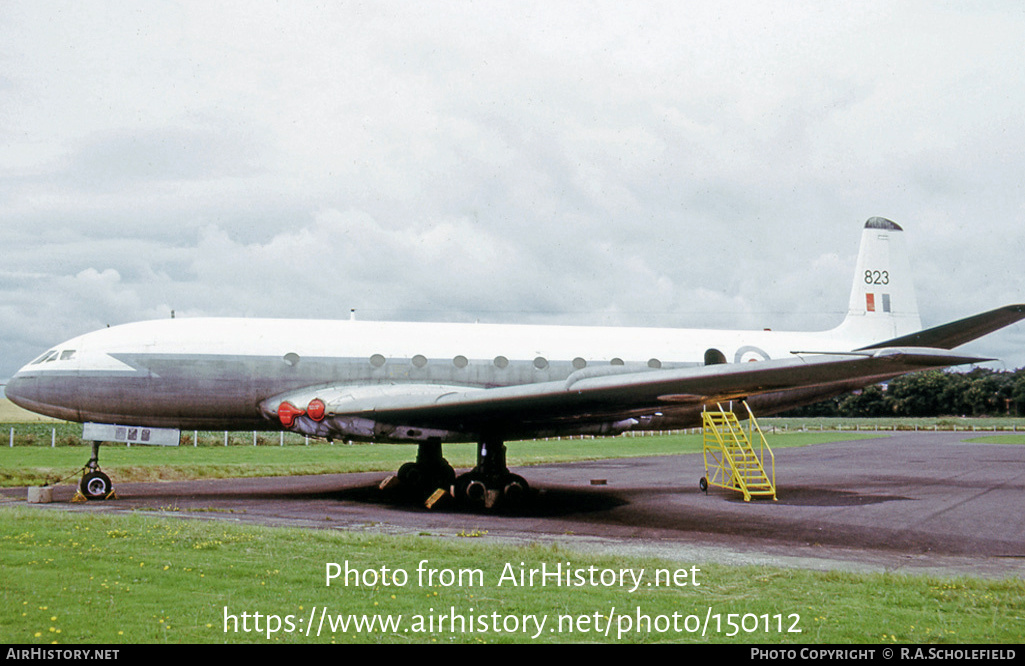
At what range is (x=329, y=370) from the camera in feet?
50.6

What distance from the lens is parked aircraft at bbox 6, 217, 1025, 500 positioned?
13.5 metres

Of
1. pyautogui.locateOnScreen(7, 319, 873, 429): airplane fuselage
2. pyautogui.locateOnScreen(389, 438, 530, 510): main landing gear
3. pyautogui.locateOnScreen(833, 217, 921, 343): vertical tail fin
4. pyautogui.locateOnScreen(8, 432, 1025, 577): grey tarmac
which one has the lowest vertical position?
pyautogui.locateOnScreen(8, 432, 1025, 577): grey tarmac

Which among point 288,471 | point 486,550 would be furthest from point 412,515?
point 288,471

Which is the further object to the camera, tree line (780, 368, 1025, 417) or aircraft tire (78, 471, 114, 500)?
tree line (780, 368, 1025, 417)

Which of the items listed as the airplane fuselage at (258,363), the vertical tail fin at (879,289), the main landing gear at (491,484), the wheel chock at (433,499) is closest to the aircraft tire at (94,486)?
the airplane fuselage at (258,363)

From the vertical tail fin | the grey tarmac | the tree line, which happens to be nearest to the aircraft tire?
the grey tarmac

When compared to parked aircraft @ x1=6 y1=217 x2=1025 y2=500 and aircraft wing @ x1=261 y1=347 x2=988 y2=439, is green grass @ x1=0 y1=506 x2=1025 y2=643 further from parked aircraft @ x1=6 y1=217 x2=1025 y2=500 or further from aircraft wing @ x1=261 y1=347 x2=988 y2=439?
parked aircraft @ x1=6 y1=217 x2=1025 y2=500

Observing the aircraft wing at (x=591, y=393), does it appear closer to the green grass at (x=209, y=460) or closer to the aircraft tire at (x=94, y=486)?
the aircraft tire at (x=94, y=486)

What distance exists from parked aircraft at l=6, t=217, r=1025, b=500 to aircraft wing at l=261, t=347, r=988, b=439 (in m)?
0.04

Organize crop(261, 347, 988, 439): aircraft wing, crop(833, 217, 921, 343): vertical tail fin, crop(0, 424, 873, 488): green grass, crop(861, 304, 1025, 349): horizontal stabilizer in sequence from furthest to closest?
crop(0, 424, 873, 488): green grass
crop(833, 217, 921, 343): vertical tail fin
crop(861, 304, 1025, 349): horizontal stabilizer
crop(261, 347, 988, 439): aircraft wing

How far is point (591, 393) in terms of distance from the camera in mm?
12219

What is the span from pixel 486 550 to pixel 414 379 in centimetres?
724

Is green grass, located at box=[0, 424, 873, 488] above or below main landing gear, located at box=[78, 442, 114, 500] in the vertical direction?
below

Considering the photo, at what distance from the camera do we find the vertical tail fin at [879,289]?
19.5 m
